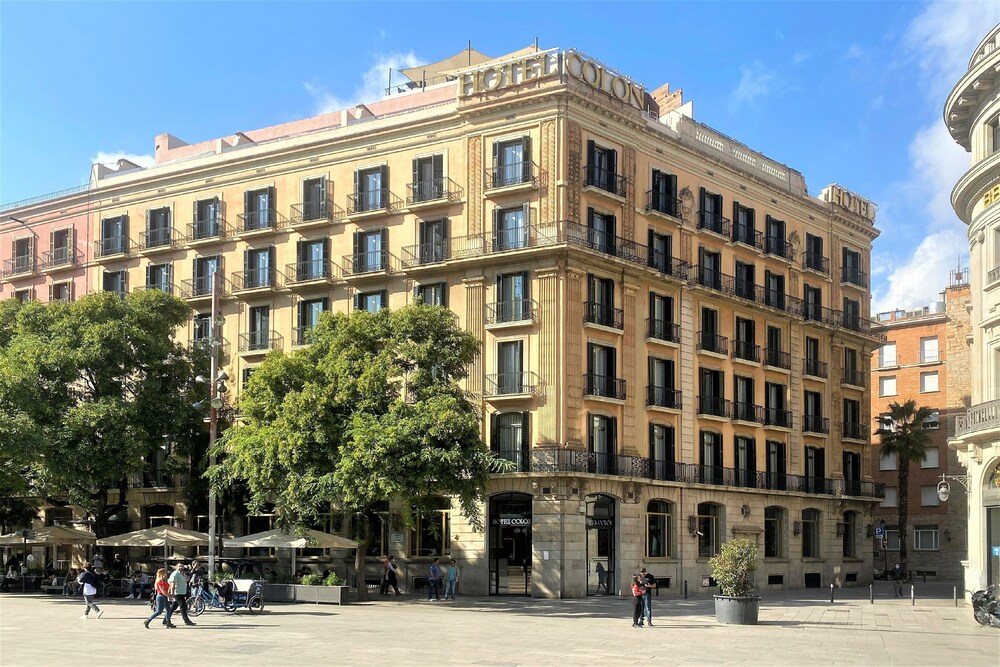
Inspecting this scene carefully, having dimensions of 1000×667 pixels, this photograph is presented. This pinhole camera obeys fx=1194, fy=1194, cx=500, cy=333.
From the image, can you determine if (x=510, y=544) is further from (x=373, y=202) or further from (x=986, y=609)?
(x=986, y=609)

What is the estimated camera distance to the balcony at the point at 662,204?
53.9 m

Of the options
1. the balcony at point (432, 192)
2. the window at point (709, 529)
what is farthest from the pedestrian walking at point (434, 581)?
the balcony at point (432, 192)

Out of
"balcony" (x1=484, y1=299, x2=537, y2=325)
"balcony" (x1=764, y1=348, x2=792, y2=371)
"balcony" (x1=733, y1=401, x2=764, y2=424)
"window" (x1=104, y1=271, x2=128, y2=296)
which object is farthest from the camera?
"window" (x1=104, y1=271, x2=128, y2=296)

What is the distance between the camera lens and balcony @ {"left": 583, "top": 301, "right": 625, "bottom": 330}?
49.6 meters

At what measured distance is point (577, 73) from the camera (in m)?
50.1

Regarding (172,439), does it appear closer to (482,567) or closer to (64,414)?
(64,414)

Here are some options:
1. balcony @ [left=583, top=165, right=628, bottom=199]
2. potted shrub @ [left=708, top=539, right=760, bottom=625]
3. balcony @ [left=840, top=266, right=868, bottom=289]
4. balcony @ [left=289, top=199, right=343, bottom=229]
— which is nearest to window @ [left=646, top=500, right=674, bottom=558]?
balcony @ [left=583, top=165, right=628, bottom=199]

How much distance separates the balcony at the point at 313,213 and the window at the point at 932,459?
149 ft

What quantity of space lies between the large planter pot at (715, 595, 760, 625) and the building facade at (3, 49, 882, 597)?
13.2m

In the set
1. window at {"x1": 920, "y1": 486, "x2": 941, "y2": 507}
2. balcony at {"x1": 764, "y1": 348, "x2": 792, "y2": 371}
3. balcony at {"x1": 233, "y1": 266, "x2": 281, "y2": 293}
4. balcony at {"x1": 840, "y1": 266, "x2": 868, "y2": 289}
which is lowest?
window at {"x1": 920, "y1": 486, "x2": 941, "y2": 507}

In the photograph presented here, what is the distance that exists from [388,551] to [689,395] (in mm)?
15571

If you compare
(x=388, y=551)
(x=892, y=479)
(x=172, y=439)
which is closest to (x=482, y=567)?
(x=388, y=551)

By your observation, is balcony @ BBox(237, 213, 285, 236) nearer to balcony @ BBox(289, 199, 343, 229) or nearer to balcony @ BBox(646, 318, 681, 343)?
balcony @ BBox(289, 199, 343, 229)

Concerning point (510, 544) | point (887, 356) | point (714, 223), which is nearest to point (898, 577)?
point (714, 223)
